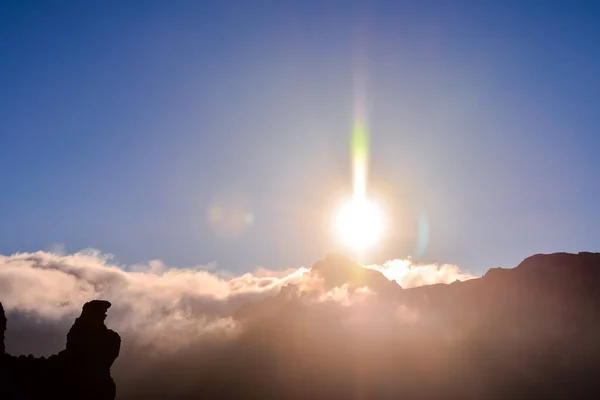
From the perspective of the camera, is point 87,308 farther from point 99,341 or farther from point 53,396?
point 53,396

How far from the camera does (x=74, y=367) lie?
5546 inches

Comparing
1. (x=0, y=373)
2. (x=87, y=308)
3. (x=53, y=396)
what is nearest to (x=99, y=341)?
(x=87, y=308)

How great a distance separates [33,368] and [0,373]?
430 inches

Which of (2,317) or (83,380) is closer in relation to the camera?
(2,317)

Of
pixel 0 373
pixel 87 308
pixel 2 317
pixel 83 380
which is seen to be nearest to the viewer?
pixel 0 373

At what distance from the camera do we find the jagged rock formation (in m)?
124

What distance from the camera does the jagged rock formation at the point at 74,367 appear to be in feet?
407

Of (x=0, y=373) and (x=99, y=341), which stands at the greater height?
(x=99, y=341)

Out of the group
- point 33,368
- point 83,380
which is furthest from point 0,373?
point 83,380

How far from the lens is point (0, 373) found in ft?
392

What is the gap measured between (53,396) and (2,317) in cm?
2392

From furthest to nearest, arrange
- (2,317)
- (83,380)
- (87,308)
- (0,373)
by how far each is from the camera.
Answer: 1. (87,308)
2. (83,380)
3. (2,317)
4. (0,373)

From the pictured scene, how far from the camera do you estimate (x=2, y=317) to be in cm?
12838

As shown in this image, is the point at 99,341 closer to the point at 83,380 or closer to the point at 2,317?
the point at 83,380
